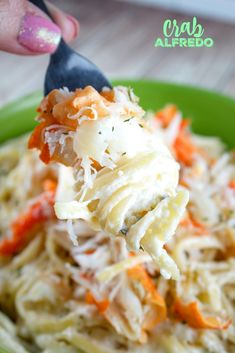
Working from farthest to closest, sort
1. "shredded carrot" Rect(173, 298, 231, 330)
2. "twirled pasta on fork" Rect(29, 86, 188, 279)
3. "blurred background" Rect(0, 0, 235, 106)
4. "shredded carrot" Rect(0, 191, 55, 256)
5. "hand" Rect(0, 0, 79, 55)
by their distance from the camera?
"blurred background" Rect(0, 0, 235, 106) < "shredded carrot" Rect(0, 191, 55, 256) < "shredded carrot" Rect(173, 298, 231, 330) < "hand" Rect(0, 0, 79, 55) < "twirled pasta on fork" Rect(29, 86, 188, 279)

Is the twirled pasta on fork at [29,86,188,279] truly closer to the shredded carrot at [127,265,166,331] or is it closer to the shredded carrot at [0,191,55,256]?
the shredded carrot at [127,265,166,331]

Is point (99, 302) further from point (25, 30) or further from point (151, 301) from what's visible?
point (25, 30)

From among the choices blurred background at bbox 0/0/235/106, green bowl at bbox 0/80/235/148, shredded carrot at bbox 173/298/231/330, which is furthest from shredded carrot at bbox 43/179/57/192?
blurred background at bbox 0/0/235/106

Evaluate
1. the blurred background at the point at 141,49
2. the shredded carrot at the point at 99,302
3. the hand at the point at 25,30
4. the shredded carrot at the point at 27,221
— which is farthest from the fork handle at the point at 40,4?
the blurred background at the point at 141,49

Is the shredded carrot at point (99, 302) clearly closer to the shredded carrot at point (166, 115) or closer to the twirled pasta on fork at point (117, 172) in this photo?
the twirled pasta on fork at point (117, 172)

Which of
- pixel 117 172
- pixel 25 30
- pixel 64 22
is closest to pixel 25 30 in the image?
pixel 25 30

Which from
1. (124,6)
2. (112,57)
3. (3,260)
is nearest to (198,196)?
(3,260)
